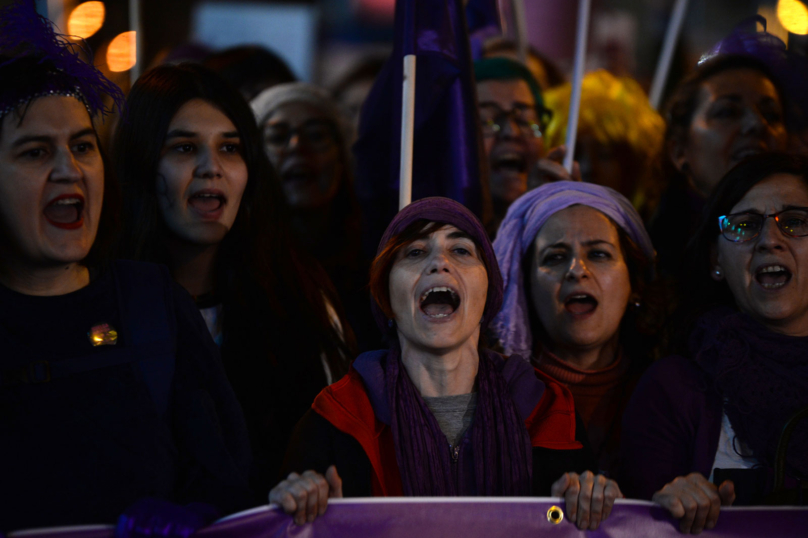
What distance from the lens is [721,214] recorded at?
2965mm

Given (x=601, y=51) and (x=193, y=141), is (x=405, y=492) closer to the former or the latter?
(x=193, y=141)

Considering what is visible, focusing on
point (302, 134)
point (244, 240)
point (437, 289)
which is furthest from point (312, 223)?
point (437, 289)

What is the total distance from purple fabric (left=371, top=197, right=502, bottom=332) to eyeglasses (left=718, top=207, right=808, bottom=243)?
2.68ft

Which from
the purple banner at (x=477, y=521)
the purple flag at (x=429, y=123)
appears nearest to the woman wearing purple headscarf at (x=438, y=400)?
the purple banner at (x=477, y=521)

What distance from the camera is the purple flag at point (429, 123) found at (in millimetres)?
3420

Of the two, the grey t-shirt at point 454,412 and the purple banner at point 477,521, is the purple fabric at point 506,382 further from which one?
the purple banner at point 477,521

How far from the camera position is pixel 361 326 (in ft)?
11.1

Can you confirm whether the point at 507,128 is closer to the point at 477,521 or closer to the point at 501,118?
the point at 501,118

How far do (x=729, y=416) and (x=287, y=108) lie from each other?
105 inches

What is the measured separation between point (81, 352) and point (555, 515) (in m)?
1.18

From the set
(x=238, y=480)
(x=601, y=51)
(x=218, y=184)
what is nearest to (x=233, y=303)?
(x=218, y=184)

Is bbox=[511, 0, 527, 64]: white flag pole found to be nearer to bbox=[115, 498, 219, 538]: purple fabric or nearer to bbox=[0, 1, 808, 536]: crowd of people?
bbox=[0, 1, 808, 536]: crowd of people

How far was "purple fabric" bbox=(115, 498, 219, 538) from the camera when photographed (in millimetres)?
1944

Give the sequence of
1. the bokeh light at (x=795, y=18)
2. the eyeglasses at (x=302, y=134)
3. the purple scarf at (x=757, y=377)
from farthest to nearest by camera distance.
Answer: the eyeglasses at (x=302, y=134), the bokeh light at (x=795, y=18), the purple scarf at (x=757, y=377)
